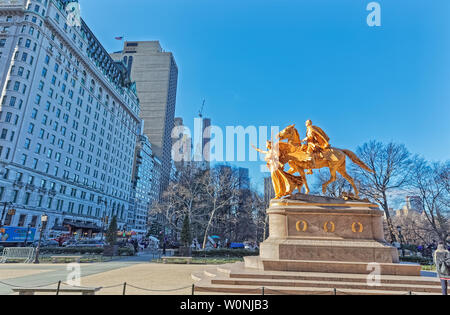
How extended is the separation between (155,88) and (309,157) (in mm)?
149580

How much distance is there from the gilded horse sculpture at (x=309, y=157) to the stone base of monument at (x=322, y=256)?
1.64 metres

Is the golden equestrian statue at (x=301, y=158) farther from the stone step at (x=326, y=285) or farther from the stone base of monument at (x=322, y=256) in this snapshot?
the stone step at (x=326, y=285)

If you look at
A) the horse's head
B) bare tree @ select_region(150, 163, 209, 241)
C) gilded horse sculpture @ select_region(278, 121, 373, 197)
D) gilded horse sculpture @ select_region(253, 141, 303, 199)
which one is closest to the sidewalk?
gilded horse sculpture @ select_region(253, 141, 303, 199)

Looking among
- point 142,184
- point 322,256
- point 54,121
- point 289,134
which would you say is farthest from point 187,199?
point 142,184

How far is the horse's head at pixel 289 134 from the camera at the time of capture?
47.0 feet

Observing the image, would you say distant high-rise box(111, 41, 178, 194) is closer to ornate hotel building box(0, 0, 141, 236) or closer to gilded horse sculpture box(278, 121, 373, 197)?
ornate hotel building box(0, 0, 141, 236)

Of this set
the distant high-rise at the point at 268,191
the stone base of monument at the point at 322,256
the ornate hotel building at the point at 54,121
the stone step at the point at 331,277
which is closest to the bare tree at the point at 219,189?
the distant high-rise at the point at 268,191

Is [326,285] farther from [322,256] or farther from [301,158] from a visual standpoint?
[301,158]

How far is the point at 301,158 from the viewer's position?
14.2 meters

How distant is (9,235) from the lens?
34.7 meters

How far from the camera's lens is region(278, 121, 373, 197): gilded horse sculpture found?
13906mm
